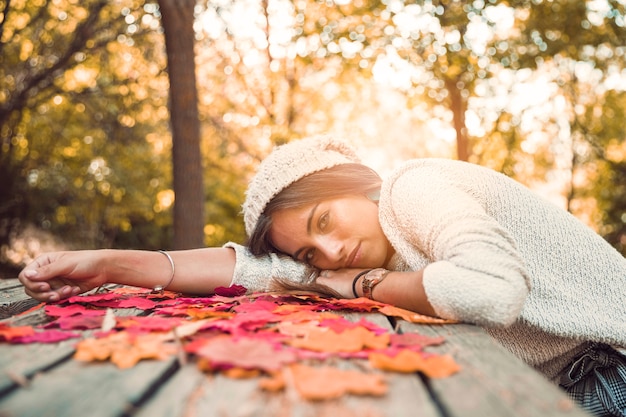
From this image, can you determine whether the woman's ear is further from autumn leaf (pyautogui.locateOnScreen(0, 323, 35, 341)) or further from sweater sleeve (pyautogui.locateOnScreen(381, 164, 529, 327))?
autumn leaf (pyautogui.locateOnScreen(0, 323, 35, 341))

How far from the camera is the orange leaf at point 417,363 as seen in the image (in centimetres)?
118

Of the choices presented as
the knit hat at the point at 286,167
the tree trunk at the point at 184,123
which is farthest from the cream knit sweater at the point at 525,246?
the tree trunk at the point at 184,123

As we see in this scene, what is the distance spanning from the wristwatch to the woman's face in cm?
14

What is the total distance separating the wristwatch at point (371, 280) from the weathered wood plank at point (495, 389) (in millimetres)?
804

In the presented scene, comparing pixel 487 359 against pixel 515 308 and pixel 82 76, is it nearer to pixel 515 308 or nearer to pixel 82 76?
pixel 515 308

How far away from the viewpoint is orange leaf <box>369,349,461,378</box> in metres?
1.18

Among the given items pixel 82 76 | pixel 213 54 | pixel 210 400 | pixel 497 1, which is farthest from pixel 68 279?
pixel 213 54

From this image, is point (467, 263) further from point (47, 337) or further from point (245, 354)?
point (47, 337)

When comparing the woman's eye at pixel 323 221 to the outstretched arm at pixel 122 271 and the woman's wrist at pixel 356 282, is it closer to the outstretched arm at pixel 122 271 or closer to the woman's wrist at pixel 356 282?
the woman's wrist at pixel 356 282

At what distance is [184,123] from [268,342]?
496cm

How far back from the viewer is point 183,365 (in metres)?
1.25

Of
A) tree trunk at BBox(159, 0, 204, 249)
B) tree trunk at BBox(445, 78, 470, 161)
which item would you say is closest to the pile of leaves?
tree trunk at BBox(159, 0, 204, 249)

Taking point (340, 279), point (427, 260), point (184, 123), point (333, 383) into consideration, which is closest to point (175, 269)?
point (340, 279)

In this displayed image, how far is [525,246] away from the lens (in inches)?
86.8
